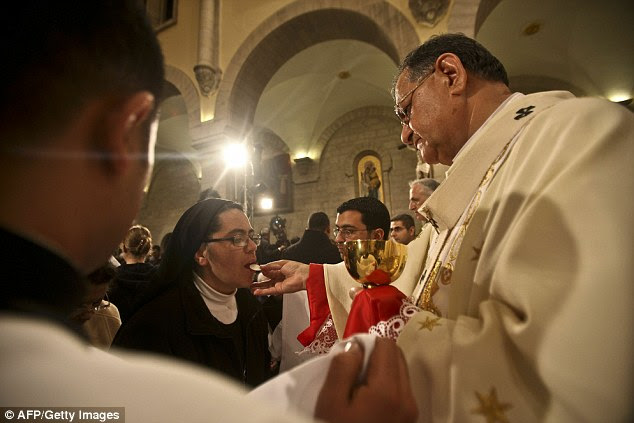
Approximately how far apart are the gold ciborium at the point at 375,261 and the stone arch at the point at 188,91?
6832 millimetres

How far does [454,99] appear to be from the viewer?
1551 mm

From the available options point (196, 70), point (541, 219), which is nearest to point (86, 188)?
point (541, 219)

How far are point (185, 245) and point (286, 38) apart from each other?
5.94 m

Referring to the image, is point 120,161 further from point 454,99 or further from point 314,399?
point 454,99

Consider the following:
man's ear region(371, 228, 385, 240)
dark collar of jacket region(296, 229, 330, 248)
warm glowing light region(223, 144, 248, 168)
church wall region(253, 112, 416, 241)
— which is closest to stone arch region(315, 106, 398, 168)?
church wall region(253, 112, 416, 241)

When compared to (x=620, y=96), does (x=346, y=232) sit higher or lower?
lower

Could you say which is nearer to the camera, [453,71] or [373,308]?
[373,308]

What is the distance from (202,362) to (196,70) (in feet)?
22.0

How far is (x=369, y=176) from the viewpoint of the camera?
11.7 meters

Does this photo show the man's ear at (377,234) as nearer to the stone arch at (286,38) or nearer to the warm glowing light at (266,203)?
the stone arch at (286,38)

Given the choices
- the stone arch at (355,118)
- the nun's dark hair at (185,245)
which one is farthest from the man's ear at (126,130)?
the stone arch at (355,118)

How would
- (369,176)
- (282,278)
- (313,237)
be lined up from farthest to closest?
(369,176) → (313,237) → (282,278)

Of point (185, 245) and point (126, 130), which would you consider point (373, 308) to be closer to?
point (126, 130)

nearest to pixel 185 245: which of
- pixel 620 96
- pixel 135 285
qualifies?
pixel 135 285
